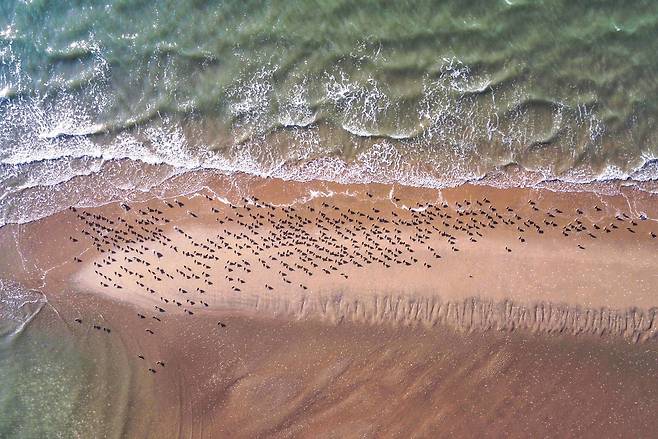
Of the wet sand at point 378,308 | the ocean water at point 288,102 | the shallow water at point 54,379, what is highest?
the ocean water at point 288,102

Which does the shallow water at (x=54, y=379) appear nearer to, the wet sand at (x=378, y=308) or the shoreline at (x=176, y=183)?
the wet sand at (x=378, y=308)

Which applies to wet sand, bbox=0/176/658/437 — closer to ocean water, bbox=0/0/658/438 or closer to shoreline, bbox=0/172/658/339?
shoreline, bbox=0/172/658/339

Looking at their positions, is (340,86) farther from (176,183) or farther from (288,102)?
(176,183)

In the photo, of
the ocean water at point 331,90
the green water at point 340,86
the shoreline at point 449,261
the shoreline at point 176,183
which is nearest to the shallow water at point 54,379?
the shoreline at point 449,261

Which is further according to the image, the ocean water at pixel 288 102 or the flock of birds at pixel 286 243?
the ocean water at pixel 288 102

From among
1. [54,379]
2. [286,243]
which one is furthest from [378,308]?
[54,379]

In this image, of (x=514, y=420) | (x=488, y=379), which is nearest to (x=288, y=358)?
(x=488, y=379)

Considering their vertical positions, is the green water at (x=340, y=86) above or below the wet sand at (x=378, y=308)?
above

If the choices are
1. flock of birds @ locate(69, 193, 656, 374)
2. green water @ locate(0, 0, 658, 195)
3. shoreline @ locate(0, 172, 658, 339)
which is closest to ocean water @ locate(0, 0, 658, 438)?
green water @ locate(0, 0, 658, 195)
